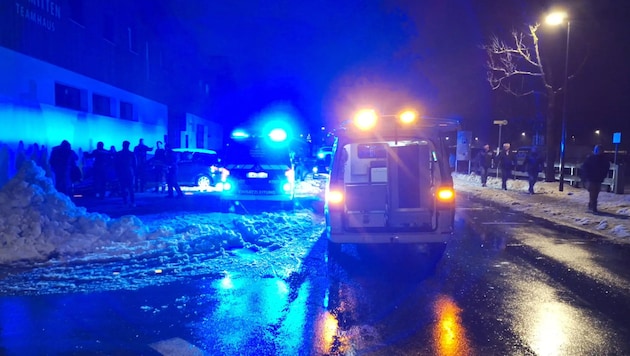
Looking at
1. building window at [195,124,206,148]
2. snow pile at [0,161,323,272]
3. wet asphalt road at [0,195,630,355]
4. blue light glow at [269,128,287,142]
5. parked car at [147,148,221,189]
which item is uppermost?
building window at [195,124,206,148]

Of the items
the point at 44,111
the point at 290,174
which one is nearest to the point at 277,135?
the point at 290,174

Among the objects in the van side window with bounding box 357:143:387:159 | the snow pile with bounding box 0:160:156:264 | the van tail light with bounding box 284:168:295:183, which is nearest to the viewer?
the snow pile with bounding box 0:160:156:264

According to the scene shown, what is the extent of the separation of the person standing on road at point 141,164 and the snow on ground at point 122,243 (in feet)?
16.6

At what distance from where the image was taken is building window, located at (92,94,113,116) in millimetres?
17875

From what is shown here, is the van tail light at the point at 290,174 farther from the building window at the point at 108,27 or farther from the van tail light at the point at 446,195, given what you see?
the building window at the point at 108,27

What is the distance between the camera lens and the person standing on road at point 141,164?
15.6 m

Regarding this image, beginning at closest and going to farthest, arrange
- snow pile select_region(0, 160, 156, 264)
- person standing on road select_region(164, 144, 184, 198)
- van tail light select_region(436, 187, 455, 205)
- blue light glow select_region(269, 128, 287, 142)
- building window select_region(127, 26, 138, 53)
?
van tail light select_region(436, 187, 455, 205) < snow pile select_region(0, 160, 156, 264) < blue light glow select_region(269, 128, 287, 142) < person standing on road select_region(164, 144, 184, 198) < building window select_region(127, 26, 138, 53)

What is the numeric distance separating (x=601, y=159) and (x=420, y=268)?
807cm

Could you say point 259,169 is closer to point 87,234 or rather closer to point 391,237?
point 87,234

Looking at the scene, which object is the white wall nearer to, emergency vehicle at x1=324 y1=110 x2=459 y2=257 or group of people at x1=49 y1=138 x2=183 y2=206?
group of people at x1=49 y1=138 x2=183 y2=206

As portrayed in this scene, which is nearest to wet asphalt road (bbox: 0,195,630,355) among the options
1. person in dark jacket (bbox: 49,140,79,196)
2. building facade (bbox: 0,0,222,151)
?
person in dark jacket (bbox: 49,140,79,196)

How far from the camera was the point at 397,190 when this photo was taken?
23.4ft

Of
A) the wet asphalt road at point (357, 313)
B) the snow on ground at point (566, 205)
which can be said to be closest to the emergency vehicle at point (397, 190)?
the wet asphalt road at point (357, 313)

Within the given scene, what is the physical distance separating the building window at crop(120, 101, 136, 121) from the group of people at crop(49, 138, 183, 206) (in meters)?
4.73
